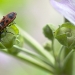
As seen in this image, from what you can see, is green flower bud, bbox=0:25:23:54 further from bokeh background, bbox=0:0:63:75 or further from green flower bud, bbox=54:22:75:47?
bokeh background, bbox=0:0:63:75

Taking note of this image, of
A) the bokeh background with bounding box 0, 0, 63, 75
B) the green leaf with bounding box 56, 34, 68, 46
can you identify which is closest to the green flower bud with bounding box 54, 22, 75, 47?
the green leaf with bounding box 56, 34, 68, 46

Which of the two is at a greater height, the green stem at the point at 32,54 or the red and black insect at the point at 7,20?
the red and black insect at the point at 7,20

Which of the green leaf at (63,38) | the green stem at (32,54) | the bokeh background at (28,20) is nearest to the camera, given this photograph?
the green leaf at (63,38)

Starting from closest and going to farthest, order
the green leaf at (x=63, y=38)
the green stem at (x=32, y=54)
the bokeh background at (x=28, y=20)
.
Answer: the green leaf at (x=63, y=38) < the green stem at (x=32, y=54) < the bokeh background at (x=28, y=20)

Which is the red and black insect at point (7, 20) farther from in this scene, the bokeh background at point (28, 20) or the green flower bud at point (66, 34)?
the bokeh background at point (28, 20)

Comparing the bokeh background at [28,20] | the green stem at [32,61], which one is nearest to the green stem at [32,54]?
the green stem at [32,61]

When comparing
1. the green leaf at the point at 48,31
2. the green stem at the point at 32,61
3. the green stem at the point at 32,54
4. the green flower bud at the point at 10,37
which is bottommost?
the green stem at the point at 32,61

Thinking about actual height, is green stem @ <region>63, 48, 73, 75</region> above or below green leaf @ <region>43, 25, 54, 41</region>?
below

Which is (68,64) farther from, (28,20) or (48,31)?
(28,20)
